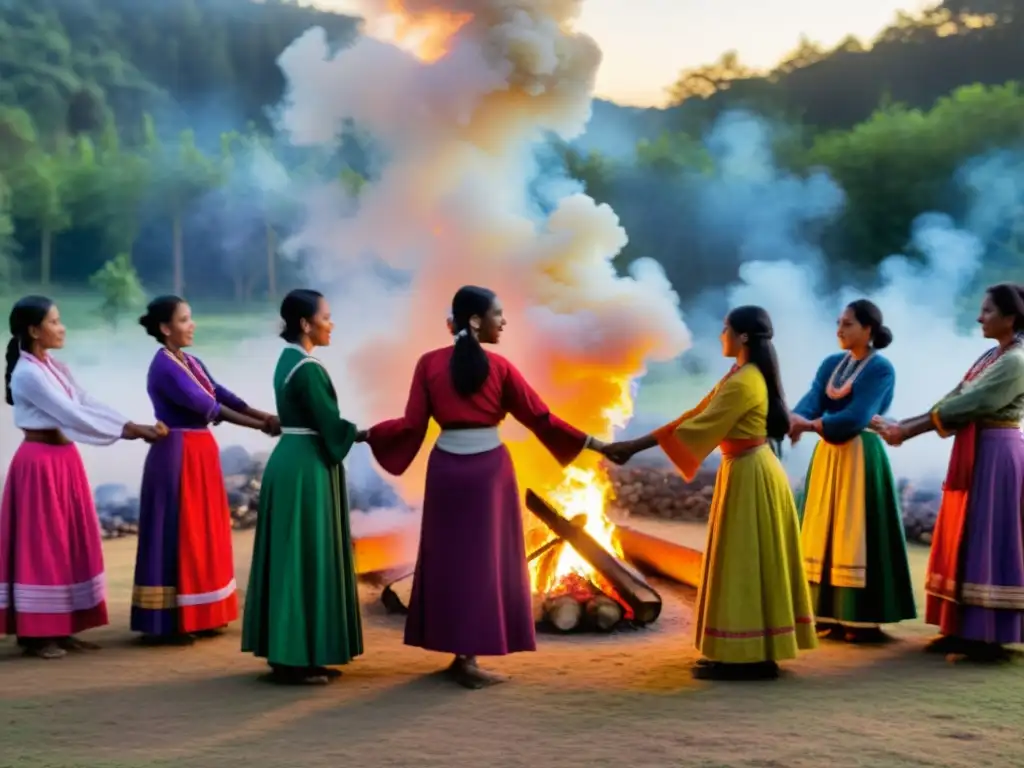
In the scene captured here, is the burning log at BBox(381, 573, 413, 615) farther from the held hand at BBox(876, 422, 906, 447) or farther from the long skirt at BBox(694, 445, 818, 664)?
the held hand at BBox(876, 422, 906, 447)

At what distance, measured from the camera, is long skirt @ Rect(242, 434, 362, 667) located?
5.25 m

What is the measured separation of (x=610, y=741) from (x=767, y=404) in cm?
183

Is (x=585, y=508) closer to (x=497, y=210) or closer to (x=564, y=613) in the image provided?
(x=564, y=613)

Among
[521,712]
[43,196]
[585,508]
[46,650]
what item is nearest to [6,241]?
[43,196]

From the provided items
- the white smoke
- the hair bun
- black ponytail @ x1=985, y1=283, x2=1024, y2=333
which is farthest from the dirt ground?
the white smoke

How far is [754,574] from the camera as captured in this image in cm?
529

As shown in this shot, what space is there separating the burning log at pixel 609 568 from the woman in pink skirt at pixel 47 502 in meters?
2.28

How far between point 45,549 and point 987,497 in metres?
4.89

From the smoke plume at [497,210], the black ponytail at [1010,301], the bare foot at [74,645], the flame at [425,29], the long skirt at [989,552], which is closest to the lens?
the long skirt at [989,552]

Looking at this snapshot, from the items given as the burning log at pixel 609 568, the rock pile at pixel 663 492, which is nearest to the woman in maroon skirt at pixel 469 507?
the burning log at pixel 609 568

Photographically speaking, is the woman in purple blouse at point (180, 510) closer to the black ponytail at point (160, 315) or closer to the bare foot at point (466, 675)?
the black ponytail at point (160, 315)

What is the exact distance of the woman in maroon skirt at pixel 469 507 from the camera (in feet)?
17.1

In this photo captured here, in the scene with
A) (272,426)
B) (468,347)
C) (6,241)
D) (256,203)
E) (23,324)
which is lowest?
(272,426)

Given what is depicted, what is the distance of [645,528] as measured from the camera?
32.3 ft
